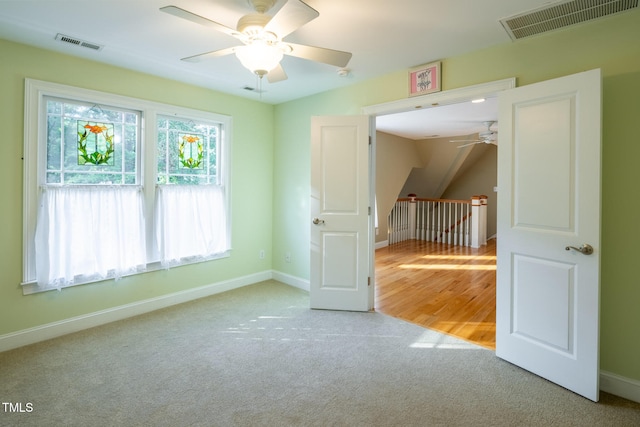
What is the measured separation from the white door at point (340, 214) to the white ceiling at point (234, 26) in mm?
611

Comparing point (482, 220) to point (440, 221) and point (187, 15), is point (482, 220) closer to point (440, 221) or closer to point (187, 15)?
point (440, 221)

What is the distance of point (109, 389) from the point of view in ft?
7.11

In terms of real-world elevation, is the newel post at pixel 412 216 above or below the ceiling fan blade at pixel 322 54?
below

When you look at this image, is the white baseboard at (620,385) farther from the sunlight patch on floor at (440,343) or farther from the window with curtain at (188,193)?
the window with curtain at (188,193)

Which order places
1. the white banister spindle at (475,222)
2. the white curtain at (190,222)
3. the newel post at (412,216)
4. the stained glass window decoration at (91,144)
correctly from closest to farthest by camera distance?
1. the stained glass window decoration at (91,144)
2. the white curtain at (190,222)
3. the white banister spindle at (475,222)
4. the newel post at (412,216)

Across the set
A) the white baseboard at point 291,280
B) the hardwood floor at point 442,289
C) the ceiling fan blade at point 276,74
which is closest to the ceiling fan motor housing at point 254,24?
the ceiling fan blade at point 276,74

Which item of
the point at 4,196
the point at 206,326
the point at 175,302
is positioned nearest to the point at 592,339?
the point at 206,326

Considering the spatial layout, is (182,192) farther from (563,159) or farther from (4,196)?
(563,159)

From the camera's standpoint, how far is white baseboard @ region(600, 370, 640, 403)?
211cm

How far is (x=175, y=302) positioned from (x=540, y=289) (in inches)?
137

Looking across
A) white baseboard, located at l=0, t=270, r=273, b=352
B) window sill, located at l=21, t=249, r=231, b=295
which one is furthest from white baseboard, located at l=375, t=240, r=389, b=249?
window sill, located at l=21, t=249, r=231, b=295

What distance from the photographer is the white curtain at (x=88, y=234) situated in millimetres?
2861

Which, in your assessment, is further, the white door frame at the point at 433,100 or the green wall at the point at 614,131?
the white door frame at the point at 433,100

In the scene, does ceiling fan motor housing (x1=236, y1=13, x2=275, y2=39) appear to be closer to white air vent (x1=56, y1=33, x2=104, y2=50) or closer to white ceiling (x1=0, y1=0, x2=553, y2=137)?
white ceiling (x1=0, y1=0, x2=553, y2=137)
